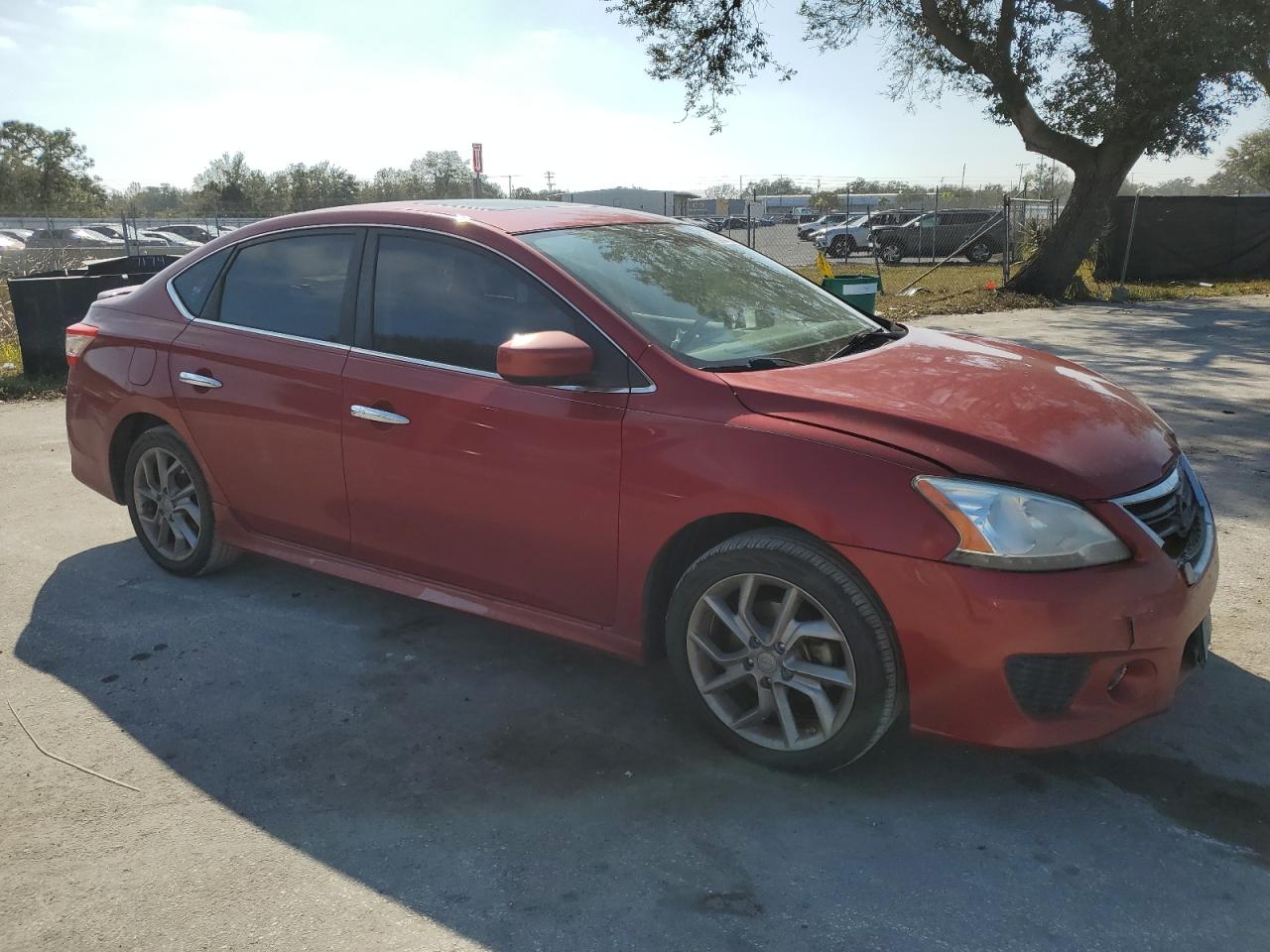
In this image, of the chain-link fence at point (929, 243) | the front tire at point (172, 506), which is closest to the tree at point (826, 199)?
the chain-link fence at point (929, 243)

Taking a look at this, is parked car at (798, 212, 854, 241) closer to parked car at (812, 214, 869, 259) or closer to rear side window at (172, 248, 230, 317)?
parked car at (812, 214, 869, 259)

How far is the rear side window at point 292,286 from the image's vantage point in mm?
3959

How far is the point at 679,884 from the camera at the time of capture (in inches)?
101

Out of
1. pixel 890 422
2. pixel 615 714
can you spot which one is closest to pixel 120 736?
pixel 615 714

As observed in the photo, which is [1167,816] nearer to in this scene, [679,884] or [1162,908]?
[1162,908]

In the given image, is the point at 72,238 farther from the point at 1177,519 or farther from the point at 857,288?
the point at 1177,519

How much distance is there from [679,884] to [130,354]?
349cm

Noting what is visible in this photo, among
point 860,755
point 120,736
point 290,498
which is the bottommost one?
point 120,736

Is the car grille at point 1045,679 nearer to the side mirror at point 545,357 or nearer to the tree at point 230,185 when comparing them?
the side mirror at point 545,357

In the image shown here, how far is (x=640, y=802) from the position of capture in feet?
9.62

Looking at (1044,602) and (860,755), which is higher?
(1044,602)

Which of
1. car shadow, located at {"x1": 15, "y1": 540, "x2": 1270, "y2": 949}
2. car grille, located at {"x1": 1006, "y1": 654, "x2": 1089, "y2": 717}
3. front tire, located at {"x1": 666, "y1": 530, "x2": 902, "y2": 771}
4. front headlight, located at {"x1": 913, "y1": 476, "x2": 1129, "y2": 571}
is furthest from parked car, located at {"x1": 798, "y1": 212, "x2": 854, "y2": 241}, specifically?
car grille, located at {"x1": 1006, "y1": 654, "x2": 1089, "y2": 717}

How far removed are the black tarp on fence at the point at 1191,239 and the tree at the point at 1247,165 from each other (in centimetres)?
5910

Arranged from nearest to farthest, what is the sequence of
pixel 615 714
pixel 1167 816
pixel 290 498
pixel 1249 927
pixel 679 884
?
pixel 1249 927 < pixel 679 884 < pixel 1167 816 < pixel 615 714 < pixel 290 498
